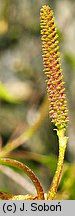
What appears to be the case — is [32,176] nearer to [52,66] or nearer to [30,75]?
[52,66]

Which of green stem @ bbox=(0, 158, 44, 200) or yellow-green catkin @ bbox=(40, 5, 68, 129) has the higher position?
yellow-green catkin @ bbox=(40, 5, 68, 129)

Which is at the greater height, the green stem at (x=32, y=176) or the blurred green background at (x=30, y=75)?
the blurred green background at (x=30, y=75)

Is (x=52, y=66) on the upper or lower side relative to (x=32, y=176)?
upper

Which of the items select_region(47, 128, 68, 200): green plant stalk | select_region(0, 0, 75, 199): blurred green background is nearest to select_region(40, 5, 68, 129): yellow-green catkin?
select_region(47, 128, 68, 200): green plant stalk

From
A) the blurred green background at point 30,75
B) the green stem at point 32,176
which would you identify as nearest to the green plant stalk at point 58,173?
the green stem at point 32,176

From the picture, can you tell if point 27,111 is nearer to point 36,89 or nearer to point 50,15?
point 36,89

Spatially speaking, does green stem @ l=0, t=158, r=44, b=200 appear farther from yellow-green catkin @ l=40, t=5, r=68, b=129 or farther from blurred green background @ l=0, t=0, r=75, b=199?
blurred green background @ l=0, t=0, r=75, b=199

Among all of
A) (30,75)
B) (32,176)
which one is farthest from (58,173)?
(30,75)

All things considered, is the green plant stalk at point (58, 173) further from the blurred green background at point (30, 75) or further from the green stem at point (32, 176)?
the blurred green background at point (30, 75)
